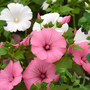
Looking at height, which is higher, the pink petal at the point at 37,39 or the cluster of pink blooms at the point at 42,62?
the pink petal at the point at 37,39

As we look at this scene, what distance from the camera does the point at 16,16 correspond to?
0.86 m

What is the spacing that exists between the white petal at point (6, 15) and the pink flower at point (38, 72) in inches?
13.7

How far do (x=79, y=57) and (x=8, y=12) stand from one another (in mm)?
464

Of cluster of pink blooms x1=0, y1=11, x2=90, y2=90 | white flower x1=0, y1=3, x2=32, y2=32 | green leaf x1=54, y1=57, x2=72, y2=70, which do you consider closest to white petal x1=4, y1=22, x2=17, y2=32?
white flower x1=0, y1=3, x2=32, y2=32

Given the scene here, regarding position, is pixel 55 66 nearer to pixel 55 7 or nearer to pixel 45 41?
pixel 45 41

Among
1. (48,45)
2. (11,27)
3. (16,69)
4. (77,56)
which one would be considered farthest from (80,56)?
(11,27)

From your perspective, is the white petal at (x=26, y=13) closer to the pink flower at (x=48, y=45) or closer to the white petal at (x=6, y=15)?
the white petal at (x=6, y=15)

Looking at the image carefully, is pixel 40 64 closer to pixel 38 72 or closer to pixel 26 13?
pixel 38 72

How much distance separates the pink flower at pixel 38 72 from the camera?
522 mm

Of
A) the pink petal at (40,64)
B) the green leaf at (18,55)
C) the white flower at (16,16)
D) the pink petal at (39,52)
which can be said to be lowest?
the pink petal at (40,64)

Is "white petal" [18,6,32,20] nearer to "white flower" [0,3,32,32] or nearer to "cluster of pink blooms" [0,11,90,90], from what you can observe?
"white flower" [0,3,32,32]

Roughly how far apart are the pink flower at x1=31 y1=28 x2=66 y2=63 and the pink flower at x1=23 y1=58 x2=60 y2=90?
0.05 metres

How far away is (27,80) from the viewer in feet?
1.72

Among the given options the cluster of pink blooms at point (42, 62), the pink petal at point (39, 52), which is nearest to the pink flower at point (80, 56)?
the cluster of pink blooms at point (42, 62)
